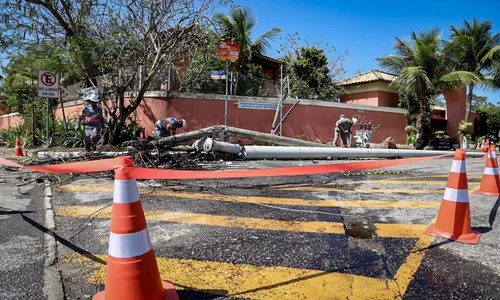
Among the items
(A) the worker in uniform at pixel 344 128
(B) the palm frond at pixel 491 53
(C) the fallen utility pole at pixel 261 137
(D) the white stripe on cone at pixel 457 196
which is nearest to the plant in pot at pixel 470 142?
(B) the palm frond at pixel 491 53

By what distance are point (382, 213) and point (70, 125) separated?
13025 mm

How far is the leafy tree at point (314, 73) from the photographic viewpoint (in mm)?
20203

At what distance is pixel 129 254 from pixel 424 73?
64.2 ft

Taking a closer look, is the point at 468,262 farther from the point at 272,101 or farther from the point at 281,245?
the point at 272,101

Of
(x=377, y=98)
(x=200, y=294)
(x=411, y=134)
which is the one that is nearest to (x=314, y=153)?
(x=200, y=294)

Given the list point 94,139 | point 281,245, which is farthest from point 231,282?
point 94,139

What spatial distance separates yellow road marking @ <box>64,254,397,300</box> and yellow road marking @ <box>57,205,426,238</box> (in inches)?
37.0

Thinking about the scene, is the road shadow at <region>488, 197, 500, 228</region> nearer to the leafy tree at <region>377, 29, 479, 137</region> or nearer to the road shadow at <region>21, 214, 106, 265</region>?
the road shadow at <region>21, 214, 106, 265</region>

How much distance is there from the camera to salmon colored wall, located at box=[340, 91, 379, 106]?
74.3 feet

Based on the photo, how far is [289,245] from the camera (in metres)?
3.19

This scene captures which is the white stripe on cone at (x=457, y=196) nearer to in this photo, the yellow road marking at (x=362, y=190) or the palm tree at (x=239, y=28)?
the yellow road marking at (x=362, y=190)

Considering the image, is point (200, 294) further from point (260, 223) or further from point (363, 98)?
point (363, 98)

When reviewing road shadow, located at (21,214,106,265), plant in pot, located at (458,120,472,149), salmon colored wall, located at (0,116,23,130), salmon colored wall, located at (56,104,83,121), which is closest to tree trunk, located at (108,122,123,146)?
salmon colored wall, located at (56,104,83,121)

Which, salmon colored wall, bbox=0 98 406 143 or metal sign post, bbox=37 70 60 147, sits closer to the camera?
metal sign post, bbox=37 70 60 147
